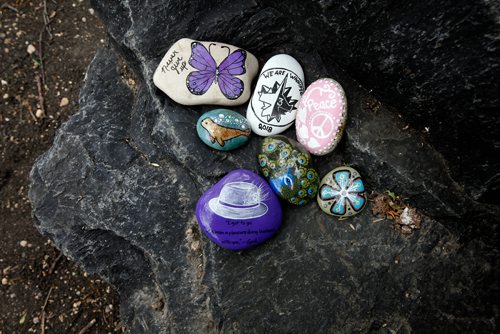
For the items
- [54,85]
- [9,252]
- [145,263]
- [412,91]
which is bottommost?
[9,252]

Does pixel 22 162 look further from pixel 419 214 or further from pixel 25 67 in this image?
pixel 419 214

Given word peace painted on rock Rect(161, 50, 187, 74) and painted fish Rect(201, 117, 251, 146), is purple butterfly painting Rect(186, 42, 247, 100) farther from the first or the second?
painted fish Rect(201, 117, 251, 146)

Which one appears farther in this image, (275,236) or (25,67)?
(25,67)

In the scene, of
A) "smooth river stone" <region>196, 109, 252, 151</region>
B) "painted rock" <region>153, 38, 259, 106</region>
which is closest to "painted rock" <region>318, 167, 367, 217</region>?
"smooth river stone" <region>196, 109, 252, 151</region>

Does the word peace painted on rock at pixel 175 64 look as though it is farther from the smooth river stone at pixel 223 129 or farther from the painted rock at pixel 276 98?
the painted rock at pixel 276 98

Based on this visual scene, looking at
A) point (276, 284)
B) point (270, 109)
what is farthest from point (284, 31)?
point (276, 284)

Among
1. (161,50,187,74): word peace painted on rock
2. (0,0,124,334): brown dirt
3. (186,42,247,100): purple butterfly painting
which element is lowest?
(0,0,124,334): brown dirt
